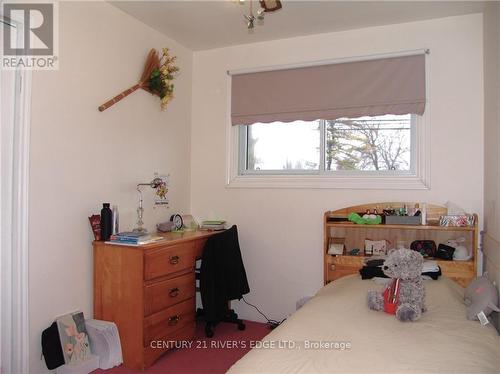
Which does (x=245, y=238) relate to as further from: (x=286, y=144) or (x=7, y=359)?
(x=7, y=359)

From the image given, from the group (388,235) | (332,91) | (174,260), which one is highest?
(332,91)

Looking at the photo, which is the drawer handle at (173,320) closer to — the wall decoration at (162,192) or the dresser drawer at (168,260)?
the dresser drawer at (168,260)

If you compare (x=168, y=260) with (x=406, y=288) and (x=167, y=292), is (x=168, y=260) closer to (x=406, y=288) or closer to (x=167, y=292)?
(x=167, y=292)

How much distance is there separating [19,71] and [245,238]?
2.14m

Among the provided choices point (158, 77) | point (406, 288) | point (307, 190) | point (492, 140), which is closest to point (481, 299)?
point (406, 288)

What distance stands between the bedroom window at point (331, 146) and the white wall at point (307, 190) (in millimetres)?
205

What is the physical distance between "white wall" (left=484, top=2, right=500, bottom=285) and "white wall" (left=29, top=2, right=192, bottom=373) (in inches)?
96.9

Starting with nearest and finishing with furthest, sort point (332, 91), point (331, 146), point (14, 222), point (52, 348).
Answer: point (14, 222) < point (52, 348) < point (332, 91) < point (331, 146)

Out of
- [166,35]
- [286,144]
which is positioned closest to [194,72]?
[166,35]

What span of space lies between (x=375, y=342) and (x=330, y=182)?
176cm

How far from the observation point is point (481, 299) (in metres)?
1.89

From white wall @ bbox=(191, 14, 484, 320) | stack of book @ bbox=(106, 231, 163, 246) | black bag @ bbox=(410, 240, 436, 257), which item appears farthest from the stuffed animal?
stack of book @ bbox=(106, 231, 163, 246)

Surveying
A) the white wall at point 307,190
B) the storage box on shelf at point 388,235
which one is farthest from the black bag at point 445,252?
the white wall at point 307,190

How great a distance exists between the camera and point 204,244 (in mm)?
3004
